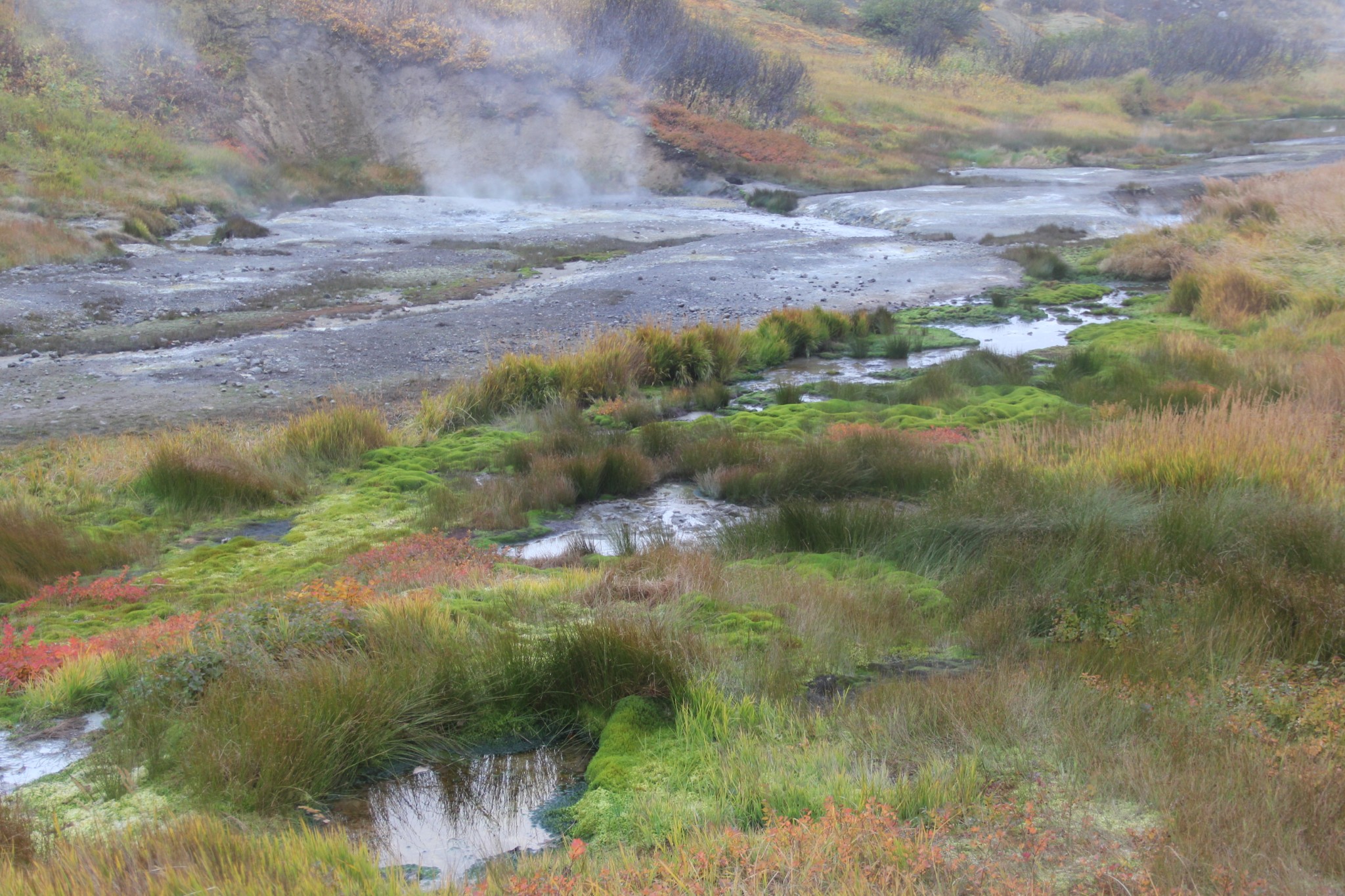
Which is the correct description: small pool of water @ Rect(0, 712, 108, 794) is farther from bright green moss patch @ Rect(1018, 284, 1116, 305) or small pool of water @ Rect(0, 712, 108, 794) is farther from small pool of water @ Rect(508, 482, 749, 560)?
bright green moss patch @ Rect(1018, 284, 1116, 305)

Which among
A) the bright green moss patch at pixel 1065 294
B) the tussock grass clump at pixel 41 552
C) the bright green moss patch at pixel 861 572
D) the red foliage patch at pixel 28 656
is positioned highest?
the red foliage patch at pixel 28 656

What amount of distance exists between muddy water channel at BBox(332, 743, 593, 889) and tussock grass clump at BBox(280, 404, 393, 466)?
5.93 m

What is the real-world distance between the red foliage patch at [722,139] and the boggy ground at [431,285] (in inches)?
167

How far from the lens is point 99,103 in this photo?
28.0m

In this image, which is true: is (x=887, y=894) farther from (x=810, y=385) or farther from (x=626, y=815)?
(x=810, y=385)

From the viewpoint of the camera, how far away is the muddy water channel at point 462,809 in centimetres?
304

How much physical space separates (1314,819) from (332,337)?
13977 millimetres

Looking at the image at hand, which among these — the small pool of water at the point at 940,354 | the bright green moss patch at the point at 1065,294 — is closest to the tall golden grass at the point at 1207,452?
the small pool of water at the point at 940,354

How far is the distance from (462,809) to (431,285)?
54.6 ft

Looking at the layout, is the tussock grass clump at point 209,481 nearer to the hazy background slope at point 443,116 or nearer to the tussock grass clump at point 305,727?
the tussock grass clump at point 305,727

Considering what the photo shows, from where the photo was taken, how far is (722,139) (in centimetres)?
3562

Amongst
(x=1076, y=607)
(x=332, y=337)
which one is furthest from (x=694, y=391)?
(x=1076, y=607)

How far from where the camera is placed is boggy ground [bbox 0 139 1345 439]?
40.3 ft

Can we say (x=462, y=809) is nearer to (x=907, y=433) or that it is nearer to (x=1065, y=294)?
(x=907, y=433)
